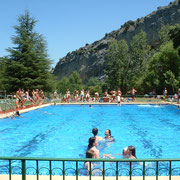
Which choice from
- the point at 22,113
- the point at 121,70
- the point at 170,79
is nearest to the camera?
the point at 22,113

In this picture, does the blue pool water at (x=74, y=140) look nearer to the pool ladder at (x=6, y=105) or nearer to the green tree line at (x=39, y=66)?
the pool ladder at (x=6, y=105)

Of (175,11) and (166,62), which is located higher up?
(175,11)

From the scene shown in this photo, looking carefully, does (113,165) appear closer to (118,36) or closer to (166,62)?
(166,62)

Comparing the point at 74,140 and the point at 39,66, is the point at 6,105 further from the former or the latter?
the point at 39,66

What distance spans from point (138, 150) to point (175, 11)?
7044cm

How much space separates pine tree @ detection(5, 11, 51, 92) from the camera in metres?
35.0

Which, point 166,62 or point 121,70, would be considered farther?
point 121,70

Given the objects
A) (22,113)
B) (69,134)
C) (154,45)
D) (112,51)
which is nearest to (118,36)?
(154,45)

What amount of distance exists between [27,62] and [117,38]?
5447 cm

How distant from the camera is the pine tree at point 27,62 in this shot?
115 feet

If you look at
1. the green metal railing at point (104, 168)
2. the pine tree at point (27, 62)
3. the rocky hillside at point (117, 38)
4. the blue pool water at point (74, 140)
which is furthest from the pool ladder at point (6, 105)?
the rocky hillside at point (117, 38)

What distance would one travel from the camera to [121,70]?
47.6 meters

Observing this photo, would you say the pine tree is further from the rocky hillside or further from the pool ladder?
the rocky hillside

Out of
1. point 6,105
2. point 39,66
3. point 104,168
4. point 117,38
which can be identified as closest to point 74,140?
point 104,168
